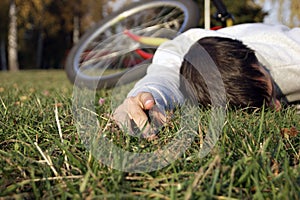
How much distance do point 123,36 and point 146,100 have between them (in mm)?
2320

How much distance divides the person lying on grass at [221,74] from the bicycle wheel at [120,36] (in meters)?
1.15

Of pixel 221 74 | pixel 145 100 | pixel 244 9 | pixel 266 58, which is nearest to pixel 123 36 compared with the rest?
pixel 266 58

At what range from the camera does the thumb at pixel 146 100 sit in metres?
1.23

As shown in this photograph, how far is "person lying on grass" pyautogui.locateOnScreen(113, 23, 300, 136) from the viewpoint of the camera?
129 centimetres

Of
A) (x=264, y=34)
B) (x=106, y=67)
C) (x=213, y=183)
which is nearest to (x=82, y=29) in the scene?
(x=106, y=67)

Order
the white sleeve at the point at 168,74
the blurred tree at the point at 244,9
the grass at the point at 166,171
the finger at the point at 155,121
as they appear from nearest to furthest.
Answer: the grass at the point at 166,171 < the finger at the point at 155,121 < the white sleeve at the point at 168,74 < the blurred tree at the point at 244,9

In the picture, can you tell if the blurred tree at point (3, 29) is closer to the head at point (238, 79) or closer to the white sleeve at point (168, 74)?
the white sleeve at point (168, 74)

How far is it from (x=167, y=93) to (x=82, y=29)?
20513mm

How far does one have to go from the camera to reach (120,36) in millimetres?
3469

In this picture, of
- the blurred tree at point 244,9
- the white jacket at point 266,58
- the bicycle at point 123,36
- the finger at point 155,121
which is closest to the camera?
the finger at point 155,121

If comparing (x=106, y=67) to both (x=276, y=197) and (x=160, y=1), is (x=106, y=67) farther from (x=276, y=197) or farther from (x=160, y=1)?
(x=276, y=197)

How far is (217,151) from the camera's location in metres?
0.86

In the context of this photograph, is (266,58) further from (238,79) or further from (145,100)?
(145,100)

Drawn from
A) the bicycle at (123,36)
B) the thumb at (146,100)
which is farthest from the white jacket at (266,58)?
the bicycle at (123,36)
